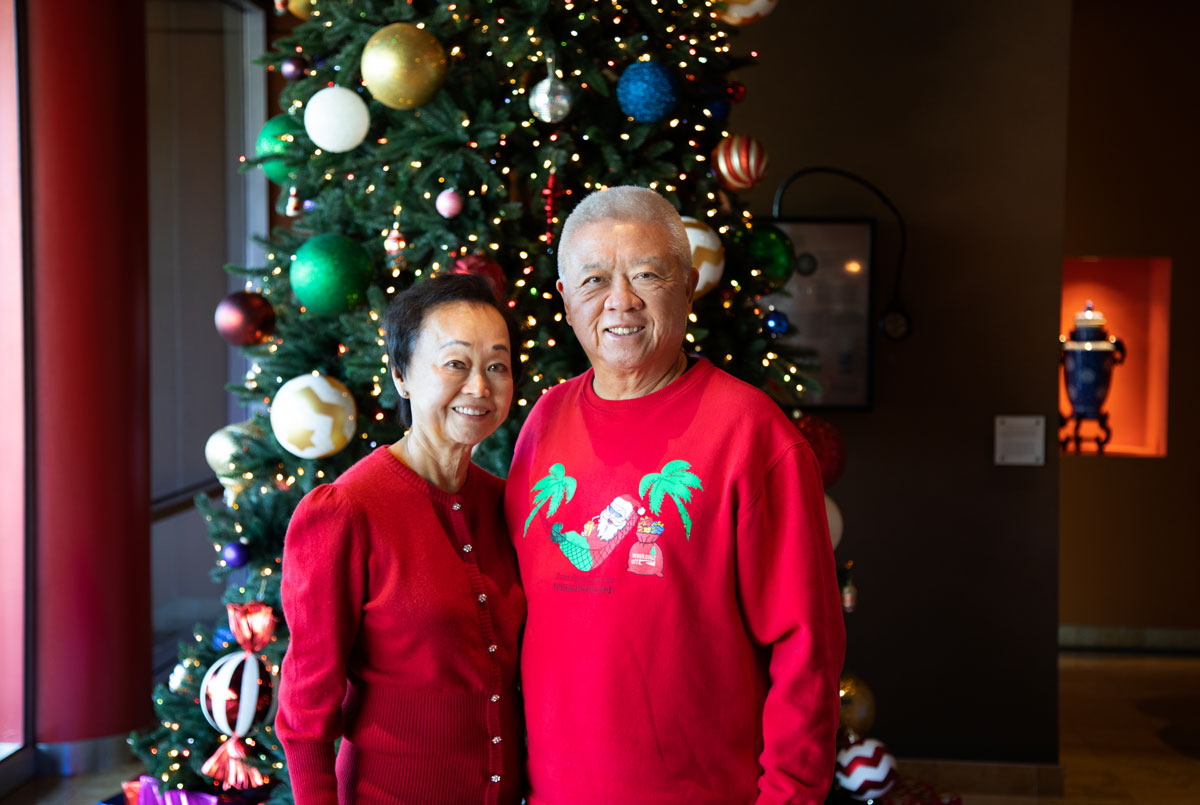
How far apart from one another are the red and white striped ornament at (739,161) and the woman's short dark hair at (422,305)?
1267 millimetres

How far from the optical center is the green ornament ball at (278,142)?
2.77 meters

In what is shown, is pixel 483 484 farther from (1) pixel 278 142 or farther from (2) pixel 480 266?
(1) pixel 278 142

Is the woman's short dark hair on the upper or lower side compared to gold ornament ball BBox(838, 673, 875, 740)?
upper

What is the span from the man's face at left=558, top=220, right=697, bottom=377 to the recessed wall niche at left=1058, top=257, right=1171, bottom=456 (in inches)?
187

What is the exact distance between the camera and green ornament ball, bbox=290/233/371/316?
8.29 feet

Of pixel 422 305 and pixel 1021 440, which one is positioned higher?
pixel 422 305

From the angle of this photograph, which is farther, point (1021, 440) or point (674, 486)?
point (1021, 440)

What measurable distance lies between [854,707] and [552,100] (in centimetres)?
183

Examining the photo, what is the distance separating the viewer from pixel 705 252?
2.52 metres

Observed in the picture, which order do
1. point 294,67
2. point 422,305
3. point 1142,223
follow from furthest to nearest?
point 1142,223, point 294,67, point 422,305

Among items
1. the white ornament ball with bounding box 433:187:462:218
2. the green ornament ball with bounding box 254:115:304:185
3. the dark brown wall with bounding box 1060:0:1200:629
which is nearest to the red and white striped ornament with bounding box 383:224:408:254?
the white ornament ball with bounding box 433:187:462:218

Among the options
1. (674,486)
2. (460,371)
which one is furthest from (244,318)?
(674,486)

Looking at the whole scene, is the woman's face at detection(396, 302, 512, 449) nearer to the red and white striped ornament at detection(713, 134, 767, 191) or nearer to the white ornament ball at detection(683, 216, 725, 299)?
the white ornament ball at detection(683, 216, 725, 299)

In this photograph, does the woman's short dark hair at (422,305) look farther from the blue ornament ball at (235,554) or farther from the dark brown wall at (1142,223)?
the dark brown wall at (1142,223)
